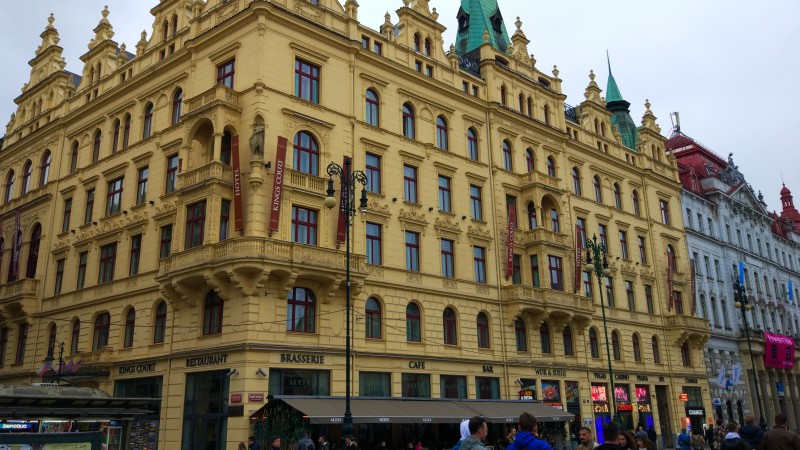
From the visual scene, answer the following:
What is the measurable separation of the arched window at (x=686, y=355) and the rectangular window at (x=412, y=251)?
27.3 metres

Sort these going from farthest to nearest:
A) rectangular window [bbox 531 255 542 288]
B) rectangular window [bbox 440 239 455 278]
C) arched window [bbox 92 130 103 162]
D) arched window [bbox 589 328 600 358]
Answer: arched window [bbox 589 328 600 358]
rectangular window [bbox 531 255 542 288]
arched window [bbox 92 130 103 162]
rectangular window [bbox 440 239 455 278]

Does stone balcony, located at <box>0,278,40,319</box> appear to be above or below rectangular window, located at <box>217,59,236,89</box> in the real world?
below

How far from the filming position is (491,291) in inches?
1560

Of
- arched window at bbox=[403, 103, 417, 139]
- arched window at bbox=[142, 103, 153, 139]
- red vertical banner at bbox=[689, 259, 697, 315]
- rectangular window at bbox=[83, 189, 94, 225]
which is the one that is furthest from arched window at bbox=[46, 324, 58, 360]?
red vertical banner at bbox=[689, 259, 697, 315]

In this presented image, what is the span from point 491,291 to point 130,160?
21.0 m

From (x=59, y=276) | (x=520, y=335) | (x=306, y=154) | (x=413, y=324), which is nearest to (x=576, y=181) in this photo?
(x=520, y=335)

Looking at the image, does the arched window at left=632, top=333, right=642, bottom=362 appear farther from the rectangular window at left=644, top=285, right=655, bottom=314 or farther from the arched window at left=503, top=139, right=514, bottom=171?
the arched window at left=503, top=139, right=514, bottom=171

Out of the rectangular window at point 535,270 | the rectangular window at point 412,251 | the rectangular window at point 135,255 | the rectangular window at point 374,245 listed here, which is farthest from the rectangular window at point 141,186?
Answer: the rectangular window at point 535,270

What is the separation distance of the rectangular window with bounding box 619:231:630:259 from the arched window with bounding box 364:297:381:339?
23726mm

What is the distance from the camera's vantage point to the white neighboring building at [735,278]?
192 feet

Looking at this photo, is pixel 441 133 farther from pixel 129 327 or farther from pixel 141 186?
pixel 129 327

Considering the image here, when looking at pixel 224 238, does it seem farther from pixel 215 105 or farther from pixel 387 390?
pixel 387 390

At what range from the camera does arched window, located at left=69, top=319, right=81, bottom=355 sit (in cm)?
3781

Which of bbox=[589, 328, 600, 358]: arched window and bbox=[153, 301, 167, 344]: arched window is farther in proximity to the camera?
bbox=[589, 328, 600, 358]: arched window
